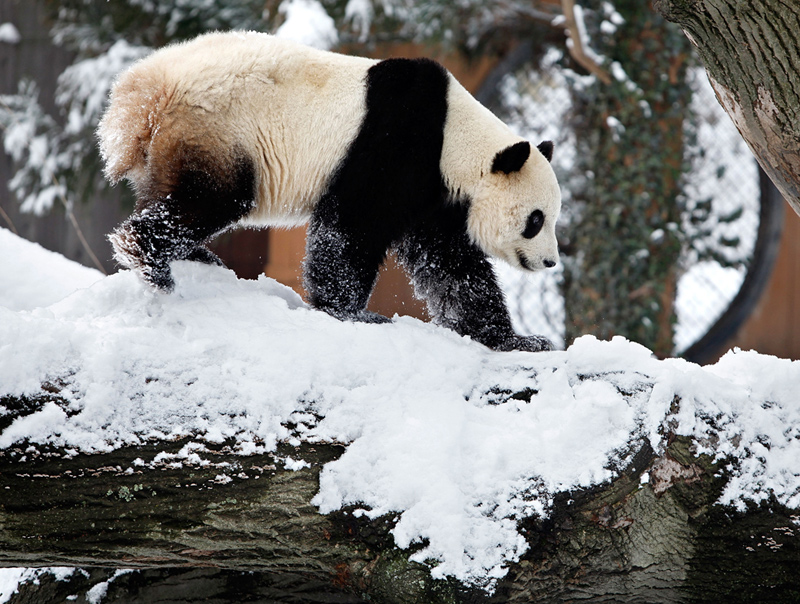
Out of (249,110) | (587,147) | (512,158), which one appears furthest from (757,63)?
(587,147)

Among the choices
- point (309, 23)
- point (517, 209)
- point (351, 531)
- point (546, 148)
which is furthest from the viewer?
point (309, 23)

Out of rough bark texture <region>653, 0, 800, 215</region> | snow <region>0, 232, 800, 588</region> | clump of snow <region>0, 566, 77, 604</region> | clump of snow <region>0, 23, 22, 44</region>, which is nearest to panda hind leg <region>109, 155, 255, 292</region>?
snow <region>0, 232, 800, 588</region>

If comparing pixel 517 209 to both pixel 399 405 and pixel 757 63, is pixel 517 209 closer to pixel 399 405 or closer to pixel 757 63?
pixel 757 63

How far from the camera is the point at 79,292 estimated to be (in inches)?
91.9

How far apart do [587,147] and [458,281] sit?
3509 millimetres

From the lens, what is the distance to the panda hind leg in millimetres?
2408

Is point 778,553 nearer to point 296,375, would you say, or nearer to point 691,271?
point 296,375

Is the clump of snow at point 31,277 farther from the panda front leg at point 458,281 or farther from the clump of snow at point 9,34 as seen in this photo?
the clump of snow at point 9,34

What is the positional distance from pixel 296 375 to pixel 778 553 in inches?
51.2

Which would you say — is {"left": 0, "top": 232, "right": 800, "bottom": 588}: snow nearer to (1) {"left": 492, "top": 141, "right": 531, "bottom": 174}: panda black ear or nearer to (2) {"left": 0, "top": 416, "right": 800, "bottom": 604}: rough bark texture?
(2) {"left": 0, "top": 416, "right": 800, "bottom": 604}: rough bark texture

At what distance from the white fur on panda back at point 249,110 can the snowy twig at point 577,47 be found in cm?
307

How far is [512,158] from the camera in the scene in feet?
9.21

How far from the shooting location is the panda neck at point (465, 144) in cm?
283

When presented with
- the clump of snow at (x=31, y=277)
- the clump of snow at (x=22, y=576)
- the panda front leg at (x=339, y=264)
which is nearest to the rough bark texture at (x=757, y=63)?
the panda front leg at (x=339, y=264)
